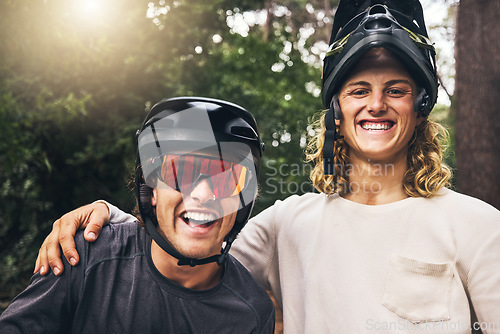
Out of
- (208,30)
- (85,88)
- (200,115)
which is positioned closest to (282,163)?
(208,30)

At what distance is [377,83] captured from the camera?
2717 millimetres

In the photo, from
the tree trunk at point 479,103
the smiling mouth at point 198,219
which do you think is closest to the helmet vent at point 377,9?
the smiling mouth at point 198,219

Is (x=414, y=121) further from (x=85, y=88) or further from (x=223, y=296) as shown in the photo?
(x=85, y=88)

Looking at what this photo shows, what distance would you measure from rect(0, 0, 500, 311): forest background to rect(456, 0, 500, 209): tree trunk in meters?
0.01

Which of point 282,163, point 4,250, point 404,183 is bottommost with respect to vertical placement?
point 4,250

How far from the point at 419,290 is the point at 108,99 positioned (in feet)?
16.9

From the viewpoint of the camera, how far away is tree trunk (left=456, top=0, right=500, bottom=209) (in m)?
4.74

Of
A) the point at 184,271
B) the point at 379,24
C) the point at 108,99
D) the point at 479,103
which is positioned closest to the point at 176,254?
the point at 184,271

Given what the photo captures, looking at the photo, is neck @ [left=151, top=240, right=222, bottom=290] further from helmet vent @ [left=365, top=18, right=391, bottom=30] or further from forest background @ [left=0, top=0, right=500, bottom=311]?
forest background @ [left=0, top=0, right=500, bottom=311]

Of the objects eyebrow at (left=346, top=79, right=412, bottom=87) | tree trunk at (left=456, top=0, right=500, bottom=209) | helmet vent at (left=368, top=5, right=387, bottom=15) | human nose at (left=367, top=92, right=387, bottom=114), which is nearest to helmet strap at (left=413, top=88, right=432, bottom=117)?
eyebrow at (left=346, top=79, right=412, bottom=87)

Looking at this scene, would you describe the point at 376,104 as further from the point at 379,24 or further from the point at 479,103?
the point at 479,103

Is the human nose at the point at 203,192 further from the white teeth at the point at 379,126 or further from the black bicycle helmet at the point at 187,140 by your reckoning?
the white teeth at the point at 379,126

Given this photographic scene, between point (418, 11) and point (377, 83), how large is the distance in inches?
29.3

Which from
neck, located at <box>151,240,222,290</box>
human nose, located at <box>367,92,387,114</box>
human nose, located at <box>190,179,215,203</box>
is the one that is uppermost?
human nose, located at <box>367,92,387,114</box>
